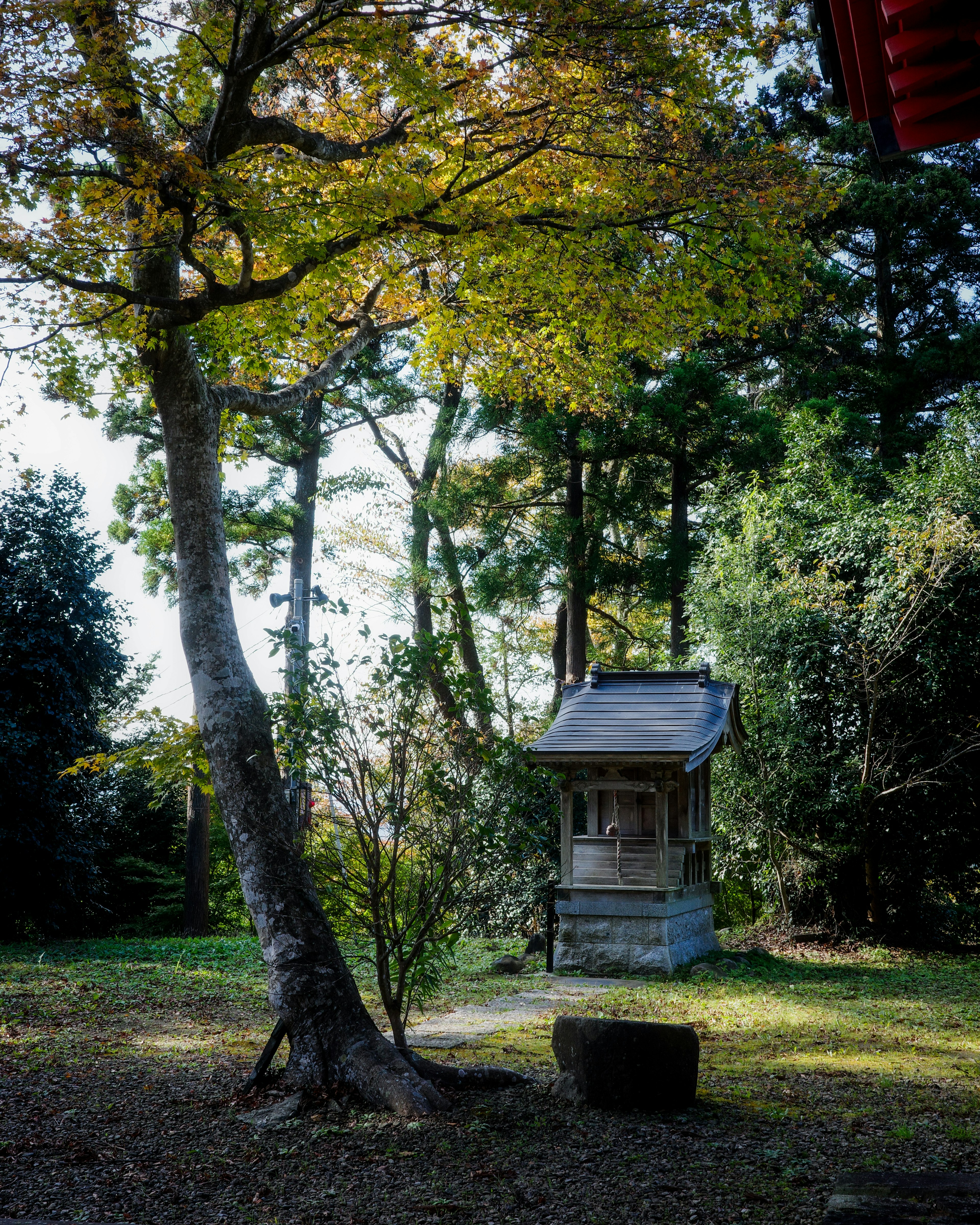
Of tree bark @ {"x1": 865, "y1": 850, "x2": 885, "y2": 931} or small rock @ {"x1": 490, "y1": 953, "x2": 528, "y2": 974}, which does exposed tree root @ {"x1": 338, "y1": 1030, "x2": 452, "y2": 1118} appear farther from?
tree bark @ {"x1": 865, "y1": 850, "x2": 885, "y2": 931}

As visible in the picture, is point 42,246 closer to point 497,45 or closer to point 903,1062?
point 497,45

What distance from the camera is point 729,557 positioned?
14320mm

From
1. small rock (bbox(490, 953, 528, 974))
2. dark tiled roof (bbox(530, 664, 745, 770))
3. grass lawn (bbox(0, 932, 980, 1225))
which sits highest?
dark tiled roof (bbox(530, 664, 745, 770))

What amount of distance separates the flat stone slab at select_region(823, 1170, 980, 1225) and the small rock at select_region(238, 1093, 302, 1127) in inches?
A: 107

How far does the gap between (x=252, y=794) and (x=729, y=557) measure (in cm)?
1008

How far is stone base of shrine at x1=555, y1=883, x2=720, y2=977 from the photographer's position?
10.6 metres

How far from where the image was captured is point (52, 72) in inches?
225

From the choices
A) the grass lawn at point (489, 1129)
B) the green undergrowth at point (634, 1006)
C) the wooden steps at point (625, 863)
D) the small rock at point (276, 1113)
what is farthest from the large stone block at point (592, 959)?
the small rock at point (276, 1113)

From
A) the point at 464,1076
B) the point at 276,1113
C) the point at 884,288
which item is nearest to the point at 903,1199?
the point at 464,1076

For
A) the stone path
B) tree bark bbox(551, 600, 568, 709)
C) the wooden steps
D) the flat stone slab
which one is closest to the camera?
the flat stone slab

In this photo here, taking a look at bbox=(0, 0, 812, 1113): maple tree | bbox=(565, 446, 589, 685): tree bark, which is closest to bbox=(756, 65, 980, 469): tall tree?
bbox=(565, 446, 589, 685): tree bark

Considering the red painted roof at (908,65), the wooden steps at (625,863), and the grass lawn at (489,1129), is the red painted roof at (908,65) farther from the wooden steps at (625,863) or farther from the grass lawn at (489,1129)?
the wooden steps at (625,863)

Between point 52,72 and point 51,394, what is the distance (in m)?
9.30

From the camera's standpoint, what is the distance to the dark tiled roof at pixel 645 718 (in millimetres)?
10828
